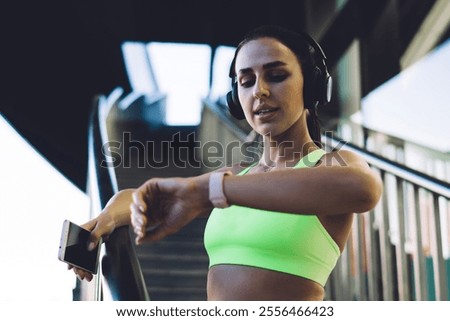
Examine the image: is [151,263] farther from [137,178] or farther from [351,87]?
[351,87]

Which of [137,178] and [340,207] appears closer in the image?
[340,207]

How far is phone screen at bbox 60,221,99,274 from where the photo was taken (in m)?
0.81

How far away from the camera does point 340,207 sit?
695 mm

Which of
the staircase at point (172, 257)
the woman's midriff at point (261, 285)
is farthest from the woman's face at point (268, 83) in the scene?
the staircase at point (172, 257)

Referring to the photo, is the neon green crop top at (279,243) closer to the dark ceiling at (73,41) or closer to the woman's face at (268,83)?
the woman's face at (268,83)

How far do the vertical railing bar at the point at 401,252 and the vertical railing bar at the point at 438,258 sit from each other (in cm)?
13

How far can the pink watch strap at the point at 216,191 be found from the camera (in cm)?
64

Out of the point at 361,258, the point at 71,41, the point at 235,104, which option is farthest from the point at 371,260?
the point at 71,41

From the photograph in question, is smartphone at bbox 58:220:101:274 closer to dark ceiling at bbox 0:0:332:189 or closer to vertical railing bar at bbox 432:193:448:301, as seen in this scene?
vertical railing bar at bbox 432:193:448:301

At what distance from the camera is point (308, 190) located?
67 cm

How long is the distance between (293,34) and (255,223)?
31cm

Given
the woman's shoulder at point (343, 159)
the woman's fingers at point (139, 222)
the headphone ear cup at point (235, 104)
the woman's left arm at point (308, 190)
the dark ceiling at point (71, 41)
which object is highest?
the dark ceiling at point (71, 41)

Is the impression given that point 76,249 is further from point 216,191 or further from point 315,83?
point 315,83

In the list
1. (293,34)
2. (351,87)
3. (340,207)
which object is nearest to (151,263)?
(293,34)
